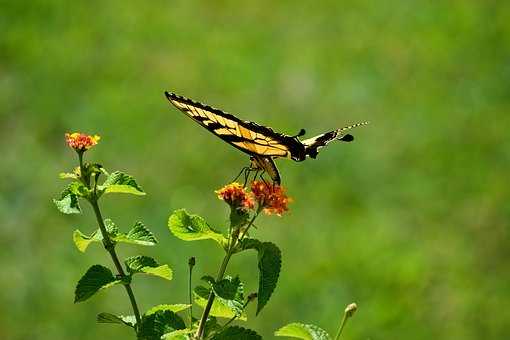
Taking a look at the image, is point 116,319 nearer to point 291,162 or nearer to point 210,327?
point 210,327

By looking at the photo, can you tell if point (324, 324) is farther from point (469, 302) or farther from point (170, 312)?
point (170, 312)

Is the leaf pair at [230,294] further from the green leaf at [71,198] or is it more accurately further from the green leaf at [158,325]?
the green leaf at [71,198]

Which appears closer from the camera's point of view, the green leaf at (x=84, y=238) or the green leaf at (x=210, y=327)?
the green leaf at (x=210, y=327)

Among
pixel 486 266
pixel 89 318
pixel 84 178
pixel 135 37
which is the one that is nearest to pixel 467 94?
pixel 486 266

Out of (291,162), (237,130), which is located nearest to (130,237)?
(237,130)

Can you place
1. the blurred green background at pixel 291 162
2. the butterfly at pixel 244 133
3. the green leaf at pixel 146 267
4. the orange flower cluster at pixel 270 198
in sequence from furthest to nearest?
1. the blurred green background at pixel 291 162
2. the butterfly at pixel 244 133
3. the orange flower cluster at pixel 270 198
4. the green leaf at pixel 146 267

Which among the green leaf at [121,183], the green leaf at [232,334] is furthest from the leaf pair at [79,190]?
the green leaf at [232,334]
